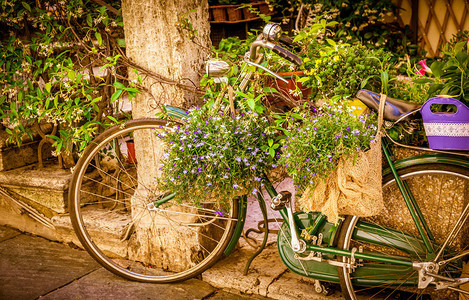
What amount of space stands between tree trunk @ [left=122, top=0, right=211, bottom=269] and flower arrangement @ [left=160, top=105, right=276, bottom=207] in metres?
0.55

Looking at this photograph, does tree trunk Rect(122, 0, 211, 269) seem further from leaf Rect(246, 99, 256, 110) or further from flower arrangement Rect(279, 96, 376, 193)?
flower arrangement Rect(279, 96, 376, 193)

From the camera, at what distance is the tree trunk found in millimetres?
2881

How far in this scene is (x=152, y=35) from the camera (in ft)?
9.58

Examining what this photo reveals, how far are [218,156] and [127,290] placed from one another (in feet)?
4.28

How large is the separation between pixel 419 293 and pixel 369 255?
1.56 ft

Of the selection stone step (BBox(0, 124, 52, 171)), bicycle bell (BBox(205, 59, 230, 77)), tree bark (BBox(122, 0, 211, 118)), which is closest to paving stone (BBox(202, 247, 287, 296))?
tree bark (BBox(122, 0, 211, 118))

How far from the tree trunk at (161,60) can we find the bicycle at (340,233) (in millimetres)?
14

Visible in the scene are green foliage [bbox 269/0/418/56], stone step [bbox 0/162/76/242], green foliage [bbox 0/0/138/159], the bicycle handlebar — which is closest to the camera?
the bicycle handlebar

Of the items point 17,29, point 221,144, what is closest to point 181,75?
point 221,144

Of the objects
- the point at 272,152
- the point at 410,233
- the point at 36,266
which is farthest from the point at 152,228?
the point at 410,233

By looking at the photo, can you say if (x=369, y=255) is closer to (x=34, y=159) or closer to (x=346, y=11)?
(x=34, y=159)

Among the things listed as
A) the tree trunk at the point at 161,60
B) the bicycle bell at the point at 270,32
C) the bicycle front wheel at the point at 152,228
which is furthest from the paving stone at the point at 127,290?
the bicycle bell at the point at 270,32

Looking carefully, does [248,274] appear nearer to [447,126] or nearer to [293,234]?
[293,234]

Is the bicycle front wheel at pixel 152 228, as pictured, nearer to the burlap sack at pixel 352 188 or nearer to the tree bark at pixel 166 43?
the tree bark at pixel 166 43
